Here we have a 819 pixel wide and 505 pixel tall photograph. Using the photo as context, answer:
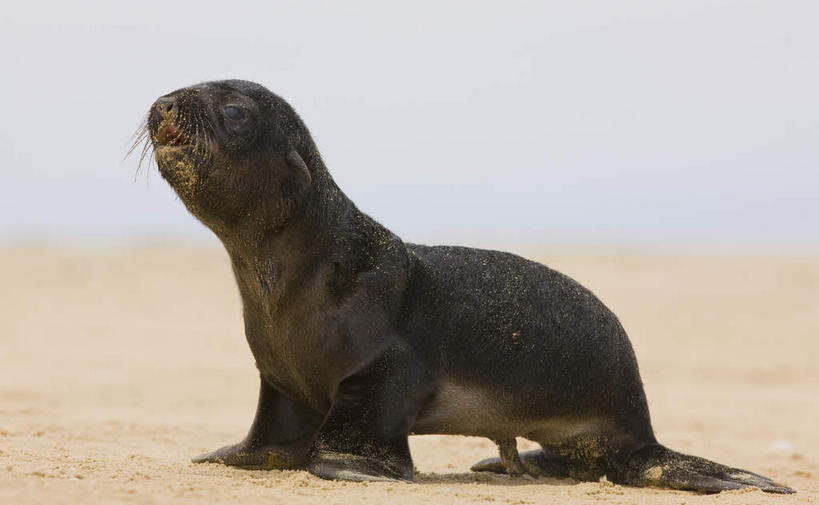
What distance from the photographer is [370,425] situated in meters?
5.82

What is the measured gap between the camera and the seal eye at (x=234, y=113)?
5742 mm

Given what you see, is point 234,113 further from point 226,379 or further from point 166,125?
point 226,379

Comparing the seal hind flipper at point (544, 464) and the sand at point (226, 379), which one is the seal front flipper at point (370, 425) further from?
the seal hind flipper at point (544, 464)

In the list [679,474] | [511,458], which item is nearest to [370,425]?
[511,458]

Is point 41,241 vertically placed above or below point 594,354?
above

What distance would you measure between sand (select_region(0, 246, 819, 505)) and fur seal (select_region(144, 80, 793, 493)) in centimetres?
26

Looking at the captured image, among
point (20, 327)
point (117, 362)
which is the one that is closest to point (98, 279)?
point (20, 327)

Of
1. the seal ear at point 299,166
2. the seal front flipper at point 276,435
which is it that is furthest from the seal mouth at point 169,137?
the seal front flipper at point 276,435

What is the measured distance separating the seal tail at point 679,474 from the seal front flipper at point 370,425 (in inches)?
57.4

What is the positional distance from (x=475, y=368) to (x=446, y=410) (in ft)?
0.89

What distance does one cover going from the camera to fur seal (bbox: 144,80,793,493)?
5766mm

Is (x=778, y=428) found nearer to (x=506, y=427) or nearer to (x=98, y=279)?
(x=506, y=427)

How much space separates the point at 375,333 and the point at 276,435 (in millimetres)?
1013

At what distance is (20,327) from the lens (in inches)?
778
